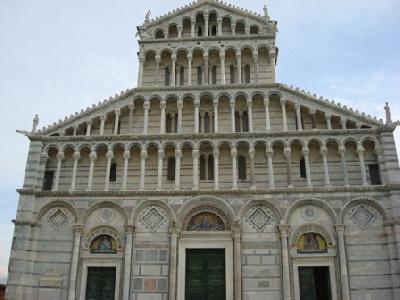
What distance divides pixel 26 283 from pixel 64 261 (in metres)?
1.60

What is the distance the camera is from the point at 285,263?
16.4m

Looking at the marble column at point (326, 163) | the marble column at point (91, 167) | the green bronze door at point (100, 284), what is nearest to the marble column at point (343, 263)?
the marble column at point (326, 163)

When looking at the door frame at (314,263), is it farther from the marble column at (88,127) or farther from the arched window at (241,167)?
the marble column at (88,127)

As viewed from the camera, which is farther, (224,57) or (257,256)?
(224,57)

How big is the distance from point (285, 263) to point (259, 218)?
2.02 meters

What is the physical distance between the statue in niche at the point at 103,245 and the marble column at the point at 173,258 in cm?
242

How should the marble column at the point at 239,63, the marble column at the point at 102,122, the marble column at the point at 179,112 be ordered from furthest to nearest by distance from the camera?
the marble column at the point at 239,63
the marble column at the point at 102,122
the marble column at the point at 179,112

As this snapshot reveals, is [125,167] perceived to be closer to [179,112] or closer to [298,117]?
[179,112]

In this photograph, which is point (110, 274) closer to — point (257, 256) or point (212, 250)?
point (212, 250)

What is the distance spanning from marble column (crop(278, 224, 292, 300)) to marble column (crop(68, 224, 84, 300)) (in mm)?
8071

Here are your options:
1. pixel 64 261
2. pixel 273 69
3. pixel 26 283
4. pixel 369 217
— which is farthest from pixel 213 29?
pixel 26 283

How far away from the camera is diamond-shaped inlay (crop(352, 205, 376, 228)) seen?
55.5ft

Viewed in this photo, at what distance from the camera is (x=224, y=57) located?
20375 mm

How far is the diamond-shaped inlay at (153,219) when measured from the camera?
17.6 m
